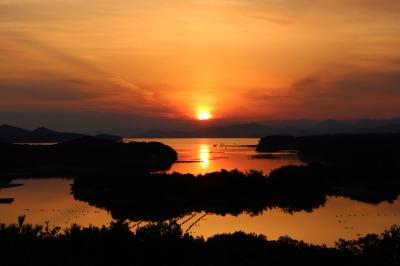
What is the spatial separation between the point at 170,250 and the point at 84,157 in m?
142

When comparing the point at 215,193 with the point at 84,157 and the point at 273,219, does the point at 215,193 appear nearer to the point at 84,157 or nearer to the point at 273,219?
the point at 273,219

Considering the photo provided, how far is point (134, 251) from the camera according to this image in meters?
39.8

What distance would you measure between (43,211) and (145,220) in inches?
657

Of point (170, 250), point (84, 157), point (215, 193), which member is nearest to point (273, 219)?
point (215, 193)

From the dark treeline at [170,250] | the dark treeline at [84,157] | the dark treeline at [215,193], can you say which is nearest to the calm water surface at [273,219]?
the dark treeline at [215,193]

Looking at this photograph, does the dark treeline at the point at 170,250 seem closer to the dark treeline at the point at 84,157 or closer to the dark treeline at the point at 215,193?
the dark treeline at the point at 215,193

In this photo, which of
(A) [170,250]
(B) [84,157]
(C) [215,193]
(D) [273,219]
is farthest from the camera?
(B) [84,157]

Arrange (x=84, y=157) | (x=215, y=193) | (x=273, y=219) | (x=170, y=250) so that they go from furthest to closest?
(x=84, y=157), (x=215, y=193), (x=273, y=219), (x=170, y=250)

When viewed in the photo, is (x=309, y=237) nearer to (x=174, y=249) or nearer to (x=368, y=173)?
(x=174, y=249)

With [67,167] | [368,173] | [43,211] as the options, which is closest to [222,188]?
[43,211]

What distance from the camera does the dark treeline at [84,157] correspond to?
508 feet

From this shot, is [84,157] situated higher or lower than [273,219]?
higher

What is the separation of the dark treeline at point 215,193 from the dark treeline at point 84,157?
55757 mm

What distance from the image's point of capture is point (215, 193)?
86688 mm
